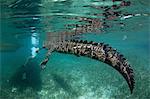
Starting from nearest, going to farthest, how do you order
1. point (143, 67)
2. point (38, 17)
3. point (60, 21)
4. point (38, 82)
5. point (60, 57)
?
point (38, 17) → point (60, 21) → point (38, 82) → point (143, 67) → point (60, 57)

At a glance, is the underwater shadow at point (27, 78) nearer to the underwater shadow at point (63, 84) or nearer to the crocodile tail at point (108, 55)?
the underwater shadow at point (63, 84)

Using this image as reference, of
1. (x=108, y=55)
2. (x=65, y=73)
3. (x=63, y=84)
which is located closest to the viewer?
(x=108, y=55)

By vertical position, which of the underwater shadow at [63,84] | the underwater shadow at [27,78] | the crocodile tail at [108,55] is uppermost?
the crocodile tail at [108,55]

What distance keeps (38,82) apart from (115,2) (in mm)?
15279

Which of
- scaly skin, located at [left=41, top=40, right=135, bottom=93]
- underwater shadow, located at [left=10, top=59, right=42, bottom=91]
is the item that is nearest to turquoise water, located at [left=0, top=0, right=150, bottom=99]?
underwater shadow, located at [left=10, top=59, right=42, bottom=91]

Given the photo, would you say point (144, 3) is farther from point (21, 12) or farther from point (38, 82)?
point (38, 82)

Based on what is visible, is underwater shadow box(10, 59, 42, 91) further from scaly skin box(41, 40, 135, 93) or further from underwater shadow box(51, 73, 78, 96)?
scaly skin box(41, 40, 135, 93)

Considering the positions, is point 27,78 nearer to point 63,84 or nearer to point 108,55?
point 63,84

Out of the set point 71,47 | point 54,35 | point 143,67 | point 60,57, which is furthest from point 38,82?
point 60,57

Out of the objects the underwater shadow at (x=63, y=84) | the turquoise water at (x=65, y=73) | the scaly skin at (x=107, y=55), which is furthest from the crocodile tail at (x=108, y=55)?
the underwater shadow at (x=63, y=84)

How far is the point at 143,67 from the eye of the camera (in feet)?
102

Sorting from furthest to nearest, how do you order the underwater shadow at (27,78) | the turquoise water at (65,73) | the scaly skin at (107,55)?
the underwater shadow at (27,78)
the turquoise water at (65,73)
the scaly skin at (107,55)

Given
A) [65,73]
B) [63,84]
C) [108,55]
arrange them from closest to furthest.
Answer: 1. [108,55]
2. [63,84]
3. [65,73]

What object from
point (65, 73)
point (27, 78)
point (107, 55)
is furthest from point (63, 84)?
point (107, 55)
